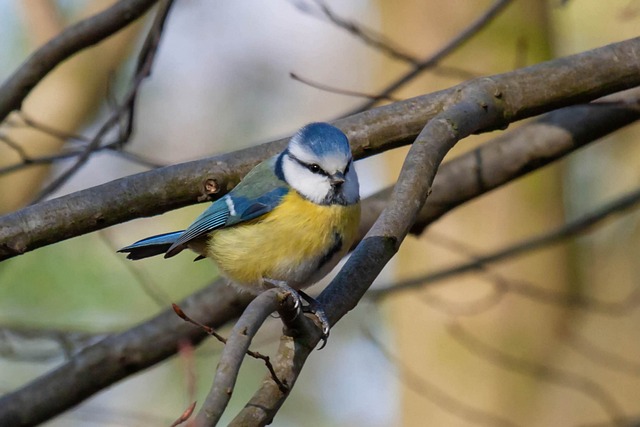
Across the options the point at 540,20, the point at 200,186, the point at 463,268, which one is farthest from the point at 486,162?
the point at 540,20

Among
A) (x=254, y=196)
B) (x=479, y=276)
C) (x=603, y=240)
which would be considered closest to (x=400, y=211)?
(x=254, y=196)

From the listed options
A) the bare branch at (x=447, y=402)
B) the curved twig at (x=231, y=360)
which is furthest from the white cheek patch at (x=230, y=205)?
the bare branch at (x=447, y=402)

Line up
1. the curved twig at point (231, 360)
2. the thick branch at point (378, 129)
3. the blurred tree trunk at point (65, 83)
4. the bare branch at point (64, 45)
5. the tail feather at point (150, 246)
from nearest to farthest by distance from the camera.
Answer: the curved twig at point (231, 360)
the thick branch at point (378, 129)
the tail feather at point (150, 246)
the bare branch at point (64, 45)
the blurred tree trunk at point (65, 83)

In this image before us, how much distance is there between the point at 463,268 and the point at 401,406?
1781 millimetres

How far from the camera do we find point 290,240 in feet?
7.99

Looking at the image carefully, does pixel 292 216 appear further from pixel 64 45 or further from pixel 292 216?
pixel 64 45

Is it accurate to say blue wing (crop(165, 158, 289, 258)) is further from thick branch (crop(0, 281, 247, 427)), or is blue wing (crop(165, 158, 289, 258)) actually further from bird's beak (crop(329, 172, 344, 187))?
thick branch (crop(0, 281, 247, 427))

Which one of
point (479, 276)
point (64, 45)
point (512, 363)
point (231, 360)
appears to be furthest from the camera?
point (479, 276)

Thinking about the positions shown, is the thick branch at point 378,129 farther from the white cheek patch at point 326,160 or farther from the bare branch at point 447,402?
the bare branch at point 447,402

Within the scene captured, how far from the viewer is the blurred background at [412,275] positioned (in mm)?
4312

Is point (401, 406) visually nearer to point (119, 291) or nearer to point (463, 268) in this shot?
point (463, 268)

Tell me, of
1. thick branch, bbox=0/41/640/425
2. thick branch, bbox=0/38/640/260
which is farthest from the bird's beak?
thick branch, bbox=0/41/640/425

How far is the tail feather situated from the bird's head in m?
0.45

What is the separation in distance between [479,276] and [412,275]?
0.39 m
